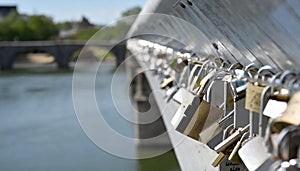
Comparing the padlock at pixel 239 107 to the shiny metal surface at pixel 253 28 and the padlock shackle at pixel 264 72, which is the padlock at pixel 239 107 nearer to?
the shiny metal surface at pixel 253 28

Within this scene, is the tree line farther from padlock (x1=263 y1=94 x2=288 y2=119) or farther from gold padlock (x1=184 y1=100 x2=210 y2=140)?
padlock (x1=263 y1=94 x2=288 y2=119)

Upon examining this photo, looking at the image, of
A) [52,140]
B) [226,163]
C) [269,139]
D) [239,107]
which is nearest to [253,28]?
[239,107]

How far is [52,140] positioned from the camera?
8961mm

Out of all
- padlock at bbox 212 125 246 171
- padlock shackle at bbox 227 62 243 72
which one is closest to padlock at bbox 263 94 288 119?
padlock shackle at bbox 227 62 243 72

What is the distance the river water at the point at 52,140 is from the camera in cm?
754

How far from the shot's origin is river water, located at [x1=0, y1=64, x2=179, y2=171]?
24.7 ft

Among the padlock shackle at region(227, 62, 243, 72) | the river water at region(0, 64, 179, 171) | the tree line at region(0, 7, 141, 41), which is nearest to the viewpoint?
the padlock shackle at region(227, 62, 243, 72)

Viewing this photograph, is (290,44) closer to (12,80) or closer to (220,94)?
(220,94)

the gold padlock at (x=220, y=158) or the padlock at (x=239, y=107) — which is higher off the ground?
the padlock at (x=239, y=107)

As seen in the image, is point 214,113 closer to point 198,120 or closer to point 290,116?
point 198,120

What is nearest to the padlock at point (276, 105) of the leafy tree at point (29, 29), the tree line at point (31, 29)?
the tree line at point (31, 29)

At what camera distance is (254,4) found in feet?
3.19

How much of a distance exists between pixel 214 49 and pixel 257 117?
58 cm

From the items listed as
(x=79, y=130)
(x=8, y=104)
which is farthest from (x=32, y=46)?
(x=79, y=130)
